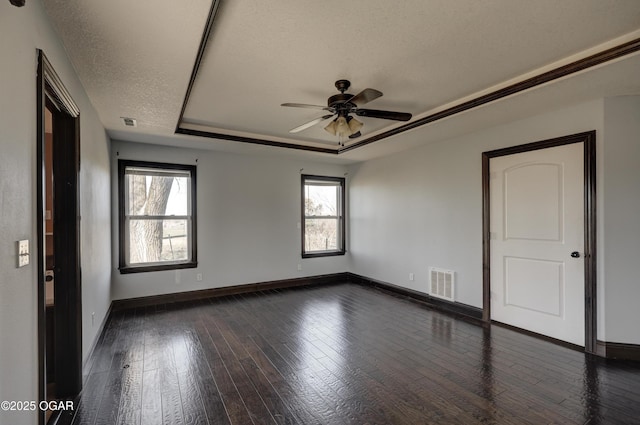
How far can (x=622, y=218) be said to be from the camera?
291cm

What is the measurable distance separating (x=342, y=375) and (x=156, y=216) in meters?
3.71

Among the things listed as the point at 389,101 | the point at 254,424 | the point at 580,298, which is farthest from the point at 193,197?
the point at 580,298

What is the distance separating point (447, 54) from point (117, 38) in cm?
238

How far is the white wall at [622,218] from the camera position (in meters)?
2.86

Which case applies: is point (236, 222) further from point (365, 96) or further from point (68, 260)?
point (365, 96)

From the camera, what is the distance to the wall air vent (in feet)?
A: 14.3

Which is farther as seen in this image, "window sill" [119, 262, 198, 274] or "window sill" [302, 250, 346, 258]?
"window sill" [302, 250, 346, 258]

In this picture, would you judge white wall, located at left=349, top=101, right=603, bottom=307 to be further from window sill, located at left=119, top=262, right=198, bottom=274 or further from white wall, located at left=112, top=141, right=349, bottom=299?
window sill, located at left=119, top=262, right=198, bottom=274

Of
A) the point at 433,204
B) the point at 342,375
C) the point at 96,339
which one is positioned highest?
the point at 433,204

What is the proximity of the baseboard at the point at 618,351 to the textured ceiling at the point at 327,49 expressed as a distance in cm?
240

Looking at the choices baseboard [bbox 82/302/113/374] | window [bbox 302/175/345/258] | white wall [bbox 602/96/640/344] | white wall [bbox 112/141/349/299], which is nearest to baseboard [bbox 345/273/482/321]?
window [bbox 302/175/345/258]

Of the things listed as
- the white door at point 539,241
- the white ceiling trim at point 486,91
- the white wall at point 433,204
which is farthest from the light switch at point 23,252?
the white door at point 539,241

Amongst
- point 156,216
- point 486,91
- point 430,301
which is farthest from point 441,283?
point 156,216

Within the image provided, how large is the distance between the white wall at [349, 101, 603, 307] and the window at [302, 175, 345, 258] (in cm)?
43
